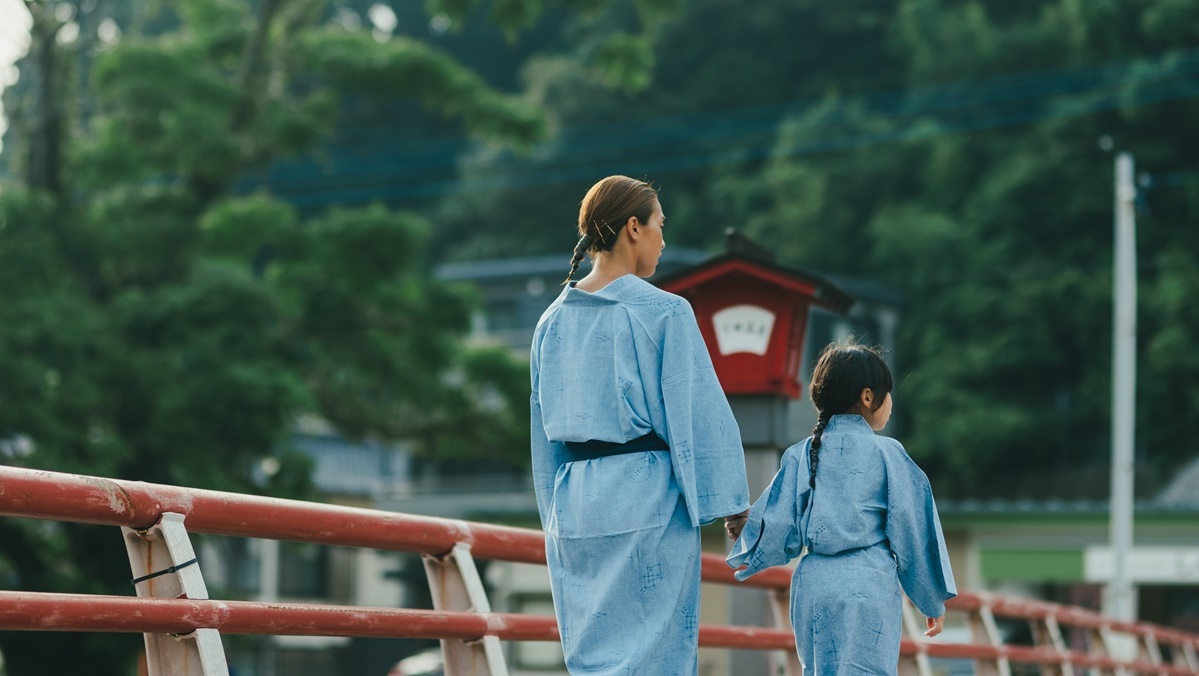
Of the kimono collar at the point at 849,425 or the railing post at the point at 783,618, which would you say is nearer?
the kimono collar at the point at 849,425

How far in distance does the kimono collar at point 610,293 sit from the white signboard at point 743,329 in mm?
2632

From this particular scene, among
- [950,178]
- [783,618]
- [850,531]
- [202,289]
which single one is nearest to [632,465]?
[850,531]

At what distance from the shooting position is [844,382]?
3820 mm

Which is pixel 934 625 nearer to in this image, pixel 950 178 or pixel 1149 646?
pixel 1149 646

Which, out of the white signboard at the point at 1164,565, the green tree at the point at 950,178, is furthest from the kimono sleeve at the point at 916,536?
the green tree at the point at 950,178

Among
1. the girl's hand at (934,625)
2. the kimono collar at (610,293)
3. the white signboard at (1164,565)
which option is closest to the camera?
the kimono collar at (610,293)

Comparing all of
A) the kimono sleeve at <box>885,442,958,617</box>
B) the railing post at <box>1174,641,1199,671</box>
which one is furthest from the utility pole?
the kimono sleeve at <box>885,442,958,617</box>

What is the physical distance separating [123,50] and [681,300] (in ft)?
48.2

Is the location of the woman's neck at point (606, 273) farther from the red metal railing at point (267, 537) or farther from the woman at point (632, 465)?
the red metal railing at point (267, 537)

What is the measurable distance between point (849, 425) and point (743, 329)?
87.8 inches

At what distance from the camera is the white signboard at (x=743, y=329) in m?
5.98

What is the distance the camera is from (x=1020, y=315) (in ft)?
104

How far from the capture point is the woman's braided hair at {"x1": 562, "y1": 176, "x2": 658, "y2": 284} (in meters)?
3.39

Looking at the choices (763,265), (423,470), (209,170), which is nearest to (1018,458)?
(423,470)
